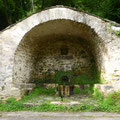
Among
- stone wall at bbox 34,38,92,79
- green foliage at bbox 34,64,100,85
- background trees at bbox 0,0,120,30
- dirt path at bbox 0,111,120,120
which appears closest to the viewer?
dirt path at bbox 0,111,120,120

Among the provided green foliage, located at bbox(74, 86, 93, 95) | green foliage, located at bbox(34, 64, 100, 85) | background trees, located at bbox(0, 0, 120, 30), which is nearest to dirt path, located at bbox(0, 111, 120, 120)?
green foliage, located at bbox(74, 86, 93, 95)

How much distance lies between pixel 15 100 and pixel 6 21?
6619mm

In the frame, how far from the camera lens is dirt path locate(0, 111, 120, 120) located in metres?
2.67

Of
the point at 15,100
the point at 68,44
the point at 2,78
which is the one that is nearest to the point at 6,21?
the point at 68,44

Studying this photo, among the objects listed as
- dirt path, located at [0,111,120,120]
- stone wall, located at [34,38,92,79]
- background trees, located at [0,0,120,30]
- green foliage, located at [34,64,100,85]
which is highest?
background trees, located at [0,0,120,30]

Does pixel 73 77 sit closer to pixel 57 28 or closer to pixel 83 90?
pixel 83 90

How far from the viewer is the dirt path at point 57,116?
267 cm

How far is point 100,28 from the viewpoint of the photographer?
3852 mm

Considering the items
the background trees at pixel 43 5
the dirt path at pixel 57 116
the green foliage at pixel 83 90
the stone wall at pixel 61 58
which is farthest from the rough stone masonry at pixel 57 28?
the background trees at pixel 43 5

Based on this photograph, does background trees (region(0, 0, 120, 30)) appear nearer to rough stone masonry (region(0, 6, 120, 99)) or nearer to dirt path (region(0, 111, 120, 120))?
rough stone masonry (region(0, 6, 120, 99))

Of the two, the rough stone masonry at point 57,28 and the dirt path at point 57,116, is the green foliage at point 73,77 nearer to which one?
the rough stone masonry at point 57,28

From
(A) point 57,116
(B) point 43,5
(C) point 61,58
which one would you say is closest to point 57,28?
(C) point 61,58

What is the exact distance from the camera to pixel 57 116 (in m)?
2.79

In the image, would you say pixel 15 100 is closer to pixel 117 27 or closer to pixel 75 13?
pixel 75 13
